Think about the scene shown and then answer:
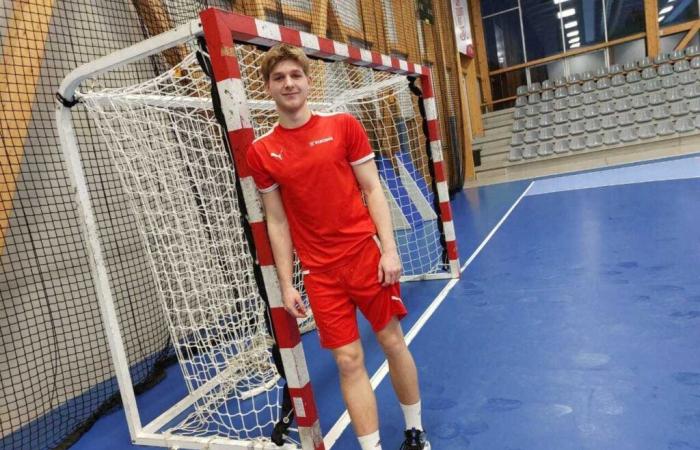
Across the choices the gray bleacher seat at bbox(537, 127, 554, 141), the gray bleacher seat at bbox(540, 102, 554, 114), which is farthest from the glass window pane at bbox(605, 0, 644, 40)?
the gray bleacher seat at bbox(537, 127, 554, 141)

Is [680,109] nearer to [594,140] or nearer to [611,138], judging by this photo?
[611,138]

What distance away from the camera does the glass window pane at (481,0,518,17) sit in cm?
1239

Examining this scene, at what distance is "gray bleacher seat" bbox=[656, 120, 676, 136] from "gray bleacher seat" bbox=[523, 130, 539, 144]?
238 centimetres

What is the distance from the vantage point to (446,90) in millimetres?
8789

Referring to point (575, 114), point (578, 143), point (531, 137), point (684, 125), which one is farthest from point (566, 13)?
point (684, 125)

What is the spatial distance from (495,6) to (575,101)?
3786 millimetres

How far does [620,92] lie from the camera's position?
10.4 metres

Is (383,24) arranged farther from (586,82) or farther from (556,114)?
(586,82)

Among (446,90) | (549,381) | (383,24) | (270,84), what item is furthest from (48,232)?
(446,90)

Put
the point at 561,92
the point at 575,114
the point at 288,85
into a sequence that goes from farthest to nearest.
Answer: the point at 561,92 < the point at 575,114 < the point at 288,85

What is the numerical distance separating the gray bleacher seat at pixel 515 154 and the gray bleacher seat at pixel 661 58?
3.90 m

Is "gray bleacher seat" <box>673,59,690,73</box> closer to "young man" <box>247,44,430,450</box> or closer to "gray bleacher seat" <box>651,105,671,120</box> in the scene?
"gray bleacher seat" <box>651,105,671,120</box>

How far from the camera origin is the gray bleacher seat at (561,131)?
10.2 m

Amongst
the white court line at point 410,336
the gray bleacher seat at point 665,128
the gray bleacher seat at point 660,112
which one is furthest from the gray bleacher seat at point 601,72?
the white court line at point 410,336
